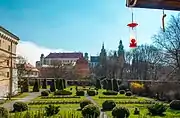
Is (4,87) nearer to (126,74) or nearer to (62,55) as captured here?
(126,74)

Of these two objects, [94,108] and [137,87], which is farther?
[137,87]

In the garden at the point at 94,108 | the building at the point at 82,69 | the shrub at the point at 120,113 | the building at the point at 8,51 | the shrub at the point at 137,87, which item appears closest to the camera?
the garden at the point at 94,108

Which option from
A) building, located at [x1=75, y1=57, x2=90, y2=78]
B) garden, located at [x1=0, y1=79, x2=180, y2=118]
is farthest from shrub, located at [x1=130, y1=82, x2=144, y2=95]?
building, located at [x1=75, y1=57, x2=90, y2=78]

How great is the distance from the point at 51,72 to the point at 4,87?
93.1ft

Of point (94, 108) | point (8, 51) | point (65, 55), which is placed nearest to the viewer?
point (94, 108)

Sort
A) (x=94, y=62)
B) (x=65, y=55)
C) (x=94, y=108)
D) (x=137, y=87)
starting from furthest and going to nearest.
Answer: (x=94, y=62) → (x=65, y=55) → (x=137, y=87) → (x=94, y=108)

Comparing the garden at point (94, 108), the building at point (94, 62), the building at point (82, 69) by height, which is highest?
the building at point (94, 62)

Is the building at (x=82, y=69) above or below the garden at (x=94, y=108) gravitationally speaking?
above

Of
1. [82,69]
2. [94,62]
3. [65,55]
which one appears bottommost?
[82,69]

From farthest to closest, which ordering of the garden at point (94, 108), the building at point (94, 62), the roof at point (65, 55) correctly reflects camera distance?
the roof at point (65, 55) < the building at point (94, 62) < the garden at point (94, 108)

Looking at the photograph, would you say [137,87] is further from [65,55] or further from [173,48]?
[65,55]

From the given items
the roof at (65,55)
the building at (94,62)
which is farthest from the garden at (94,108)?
the roof at (65,55)

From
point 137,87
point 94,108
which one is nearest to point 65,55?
point 137,87

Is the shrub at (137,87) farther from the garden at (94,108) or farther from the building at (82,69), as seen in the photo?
the building at (82,69)
